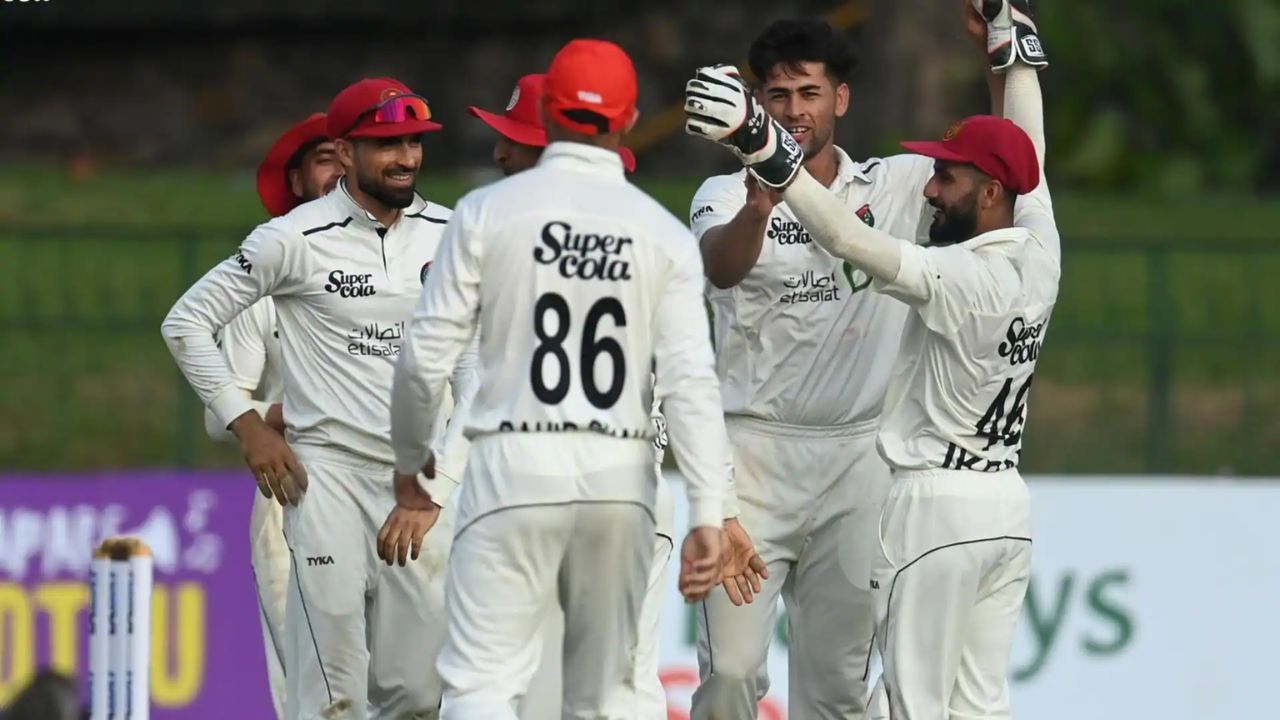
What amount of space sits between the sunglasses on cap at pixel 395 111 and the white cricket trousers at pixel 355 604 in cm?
122

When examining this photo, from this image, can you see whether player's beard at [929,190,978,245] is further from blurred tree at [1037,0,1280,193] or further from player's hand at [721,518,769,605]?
blurred tree at [1037,0,1280,193]

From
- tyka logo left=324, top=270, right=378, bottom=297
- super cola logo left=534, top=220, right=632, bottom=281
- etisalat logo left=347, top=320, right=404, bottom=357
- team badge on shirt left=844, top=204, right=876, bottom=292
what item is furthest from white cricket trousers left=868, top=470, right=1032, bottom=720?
tyka logo left=324, top=270, right=378, bottom=297

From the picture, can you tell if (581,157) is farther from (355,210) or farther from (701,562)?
(355,210)

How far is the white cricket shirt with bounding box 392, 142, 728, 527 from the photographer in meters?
7.29

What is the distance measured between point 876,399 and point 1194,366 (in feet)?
22.2

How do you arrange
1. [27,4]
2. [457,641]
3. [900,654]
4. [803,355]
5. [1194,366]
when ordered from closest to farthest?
1. [457,641]
2. [900,654]
3. [803,355]
4. [1194,366]
5. [27,4]

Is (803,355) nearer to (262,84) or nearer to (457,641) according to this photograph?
(457,641)

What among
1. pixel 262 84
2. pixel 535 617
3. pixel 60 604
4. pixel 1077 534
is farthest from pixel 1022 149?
pixel 262 84

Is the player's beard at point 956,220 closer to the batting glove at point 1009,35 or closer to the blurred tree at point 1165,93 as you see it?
the batting glove at point 1009,35

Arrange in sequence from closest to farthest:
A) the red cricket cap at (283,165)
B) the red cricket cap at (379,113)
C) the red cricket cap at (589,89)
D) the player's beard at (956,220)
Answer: the red cricket cap at (589,89), the player's beard at (956,220), the red cricket cap at (379,113), the red cricket cap at (283,165)

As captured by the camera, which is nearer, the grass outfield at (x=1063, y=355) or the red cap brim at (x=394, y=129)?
the red cap brim at (x=394, y=129)

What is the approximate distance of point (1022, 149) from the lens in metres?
8.41

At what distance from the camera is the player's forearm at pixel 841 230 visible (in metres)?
8.14

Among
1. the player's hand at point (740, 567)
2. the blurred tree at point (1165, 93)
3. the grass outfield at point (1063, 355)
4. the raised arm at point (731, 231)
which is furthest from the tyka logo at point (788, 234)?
the blurred tree at point (1165, 93)
